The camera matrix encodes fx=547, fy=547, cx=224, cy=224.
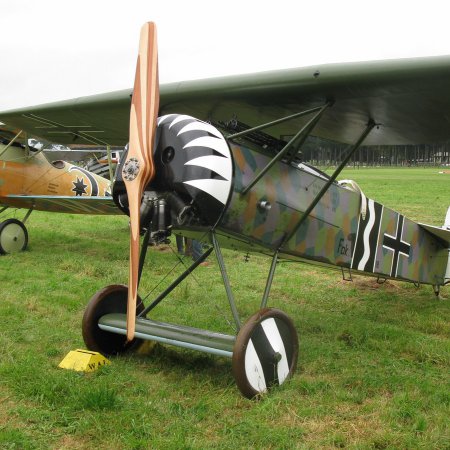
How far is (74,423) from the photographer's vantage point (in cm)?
323

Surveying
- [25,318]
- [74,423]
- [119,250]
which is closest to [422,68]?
[74,423]

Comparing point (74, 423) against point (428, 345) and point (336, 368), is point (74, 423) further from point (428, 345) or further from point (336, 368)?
point (428, 345)

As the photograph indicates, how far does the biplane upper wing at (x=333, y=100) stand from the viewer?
4.00 m

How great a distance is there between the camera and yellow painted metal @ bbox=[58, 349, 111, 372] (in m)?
4.10

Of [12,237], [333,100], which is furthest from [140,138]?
[12,237]

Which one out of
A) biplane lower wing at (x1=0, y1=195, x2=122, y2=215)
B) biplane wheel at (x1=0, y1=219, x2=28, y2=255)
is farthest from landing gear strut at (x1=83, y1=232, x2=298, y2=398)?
biplane wheel at (x1=0, y1=219, x2=28, y2=255)

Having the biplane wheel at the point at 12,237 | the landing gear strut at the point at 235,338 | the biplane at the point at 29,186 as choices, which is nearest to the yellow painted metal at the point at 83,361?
the landing gear strut at the point at 235,338

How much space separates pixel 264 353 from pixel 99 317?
59.0 inches

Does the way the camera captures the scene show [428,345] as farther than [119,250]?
No

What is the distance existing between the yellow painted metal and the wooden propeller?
837 mm

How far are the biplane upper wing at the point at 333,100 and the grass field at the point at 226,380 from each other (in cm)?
203

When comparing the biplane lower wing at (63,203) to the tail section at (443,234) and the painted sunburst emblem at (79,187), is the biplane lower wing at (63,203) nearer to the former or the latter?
the painted sunburst emblem at (79,187)

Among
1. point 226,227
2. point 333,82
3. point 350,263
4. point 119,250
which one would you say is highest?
point 333,82

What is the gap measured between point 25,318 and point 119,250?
4.47 m
